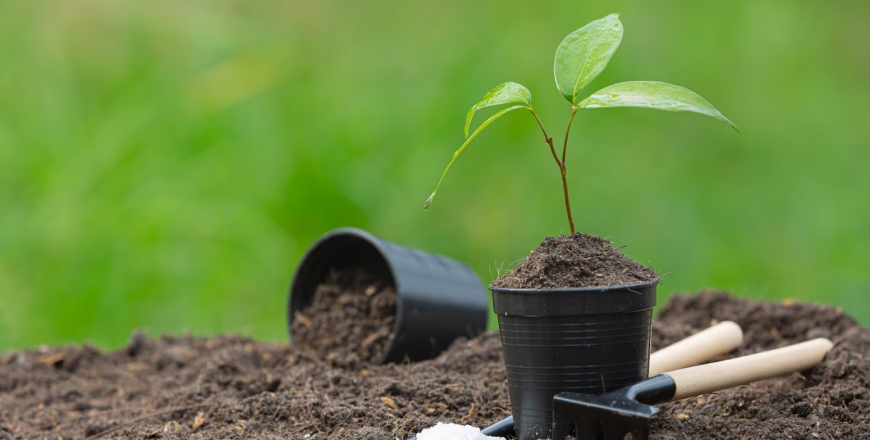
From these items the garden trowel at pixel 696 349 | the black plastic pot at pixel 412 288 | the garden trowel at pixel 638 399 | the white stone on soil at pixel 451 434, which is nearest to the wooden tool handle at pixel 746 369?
the garden trowel at pixel 638 399

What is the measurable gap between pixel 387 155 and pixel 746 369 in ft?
9.51

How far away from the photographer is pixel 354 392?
71.0 inches

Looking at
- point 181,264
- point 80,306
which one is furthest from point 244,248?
point 80,306

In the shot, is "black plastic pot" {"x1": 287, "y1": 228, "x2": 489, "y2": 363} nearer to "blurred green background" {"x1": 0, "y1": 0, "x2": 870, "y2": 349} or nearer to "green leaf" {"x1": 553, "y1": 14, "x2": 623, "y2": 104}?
"green leaf" {"x1": 553, "y1": 14, "x2": 623, "y2": 104}

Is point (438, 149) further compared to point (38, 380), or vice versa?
point (438, 149)

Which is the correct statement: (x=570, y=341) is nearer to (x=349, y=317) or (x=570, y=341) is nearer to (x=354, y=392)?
(x=354, y=392)

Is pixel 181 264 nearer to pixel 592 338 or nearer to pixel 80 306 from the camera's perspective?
pixel 80 306

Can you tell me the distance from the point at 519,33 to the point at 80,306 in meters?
2.62

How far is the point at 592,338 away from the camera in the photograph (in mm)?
1283

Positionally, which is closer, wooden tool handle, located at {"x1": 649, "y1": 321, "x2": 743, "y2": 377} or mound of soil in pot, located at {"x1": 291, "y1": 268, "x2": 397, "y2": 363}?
wooden tool handle, located at {"x1": 649, "y1": 321, "x2": 743, "y2": 377}

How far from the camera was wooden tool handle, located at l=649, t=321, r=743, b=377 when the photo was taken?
1665 mm

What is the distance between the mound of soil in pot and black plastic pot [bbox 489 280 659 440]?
0.86m

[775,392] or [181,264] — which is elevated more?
[181,264]

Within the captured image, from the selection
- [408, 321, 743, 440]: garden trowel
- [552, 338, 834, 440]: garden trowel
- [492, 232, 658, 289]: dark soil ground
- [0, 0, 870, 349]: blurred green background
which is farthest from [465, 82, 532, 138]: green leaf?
[0, 0, 870, 349]: blurred green background
